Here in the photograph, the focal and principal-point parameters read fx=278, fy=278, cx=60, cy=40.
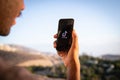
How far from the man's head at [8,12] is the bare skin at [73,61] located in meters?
0.79

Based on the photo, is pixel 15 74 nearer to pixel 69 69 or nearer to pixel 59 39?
pixel 69 69

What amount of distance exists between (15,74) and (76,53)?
177 centimetres

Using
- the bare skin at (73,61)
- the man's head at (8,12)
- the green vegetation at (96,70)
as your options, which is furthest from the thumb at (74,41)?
the green vegetation at (96,70)

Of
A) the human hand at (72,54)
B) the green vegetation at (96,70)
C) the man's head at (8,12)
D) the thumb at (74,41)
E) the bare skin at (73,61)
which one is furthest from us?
the green vegetation at (96,70)

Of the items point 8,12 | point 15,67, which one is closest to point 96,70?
point 8,12

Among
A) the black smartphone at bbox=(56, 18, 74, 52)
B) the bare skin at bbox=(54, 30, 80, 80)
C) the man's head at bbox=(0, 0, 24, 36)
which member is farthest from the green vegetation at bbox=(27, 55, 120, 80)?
the man's head at bbox=(0, 0, 24, 36)

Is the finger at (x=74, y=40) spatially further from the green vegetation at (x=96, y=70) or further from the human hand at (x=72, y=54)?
the green vegetation at (x=96, y=70)

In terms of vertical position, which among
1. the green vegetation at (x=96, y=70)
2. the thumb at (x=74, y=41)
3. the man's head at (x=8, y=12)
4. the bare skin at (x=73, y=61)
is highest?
the man's head at (x=8, y=12)

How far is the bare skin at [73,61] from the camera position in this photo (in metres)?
2.54

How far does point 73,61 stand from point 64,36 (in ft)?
1.05

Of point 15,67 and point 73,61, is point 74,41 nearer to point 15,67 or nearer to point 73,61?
point 73,61

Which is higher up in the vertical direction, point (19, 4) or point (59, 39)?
point (19, 4)

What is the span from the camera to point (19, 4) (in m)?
1.97

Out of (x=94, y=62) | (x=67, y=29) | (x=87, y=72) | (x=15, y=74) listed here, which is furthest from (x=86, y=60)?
(x=15, y=74)
